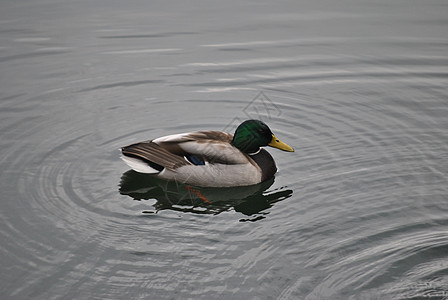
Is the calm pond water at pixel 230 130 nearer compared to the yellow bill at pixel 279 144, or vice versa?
the calm pond water at pixel 230 130

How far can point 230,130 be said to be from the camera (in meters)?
10.6

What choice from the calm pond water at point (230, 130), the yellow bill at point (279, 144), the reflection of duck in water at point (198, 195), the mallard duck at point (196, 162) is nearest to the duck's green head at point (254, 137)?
the yellow bill at point (279, 144)

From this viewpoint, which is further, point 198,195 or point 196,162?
point 196,162

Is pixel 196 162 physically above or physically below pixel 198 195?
above

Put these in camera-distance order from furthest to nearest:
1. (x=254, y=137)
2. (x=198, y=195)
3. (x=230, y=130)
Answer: (x=230, y=130) → (x=254, y=137) → (x=198, y=195)

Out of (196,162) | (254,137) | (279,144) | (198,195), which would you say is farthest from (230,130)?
(198,195)

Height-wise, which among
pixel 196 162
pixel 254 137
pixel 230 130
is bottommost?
pixel 196 162

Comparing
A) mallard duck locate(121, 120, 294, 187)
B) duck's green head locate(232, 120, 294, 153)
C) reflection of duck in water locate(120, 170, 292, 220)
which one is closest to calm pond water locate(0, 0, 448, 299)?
reflection of duck in water locate(120, 170, 292, 220)

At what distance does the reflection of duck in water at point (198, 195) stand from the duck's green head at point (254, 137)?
0.58 m

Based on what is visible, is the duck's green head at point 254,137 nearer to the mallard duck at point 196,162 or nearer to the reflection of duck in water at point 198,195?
the mallard duck at point 196,162

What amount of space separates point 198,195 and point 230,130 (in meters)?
1.91

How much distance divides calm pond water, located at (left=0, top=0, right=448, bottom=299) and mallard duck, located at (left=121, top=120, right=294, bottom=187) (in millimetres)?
193

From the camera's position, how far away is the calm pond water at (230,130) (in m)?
6.88

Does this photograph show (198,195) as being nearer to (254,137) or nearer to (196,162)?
(196,162)
